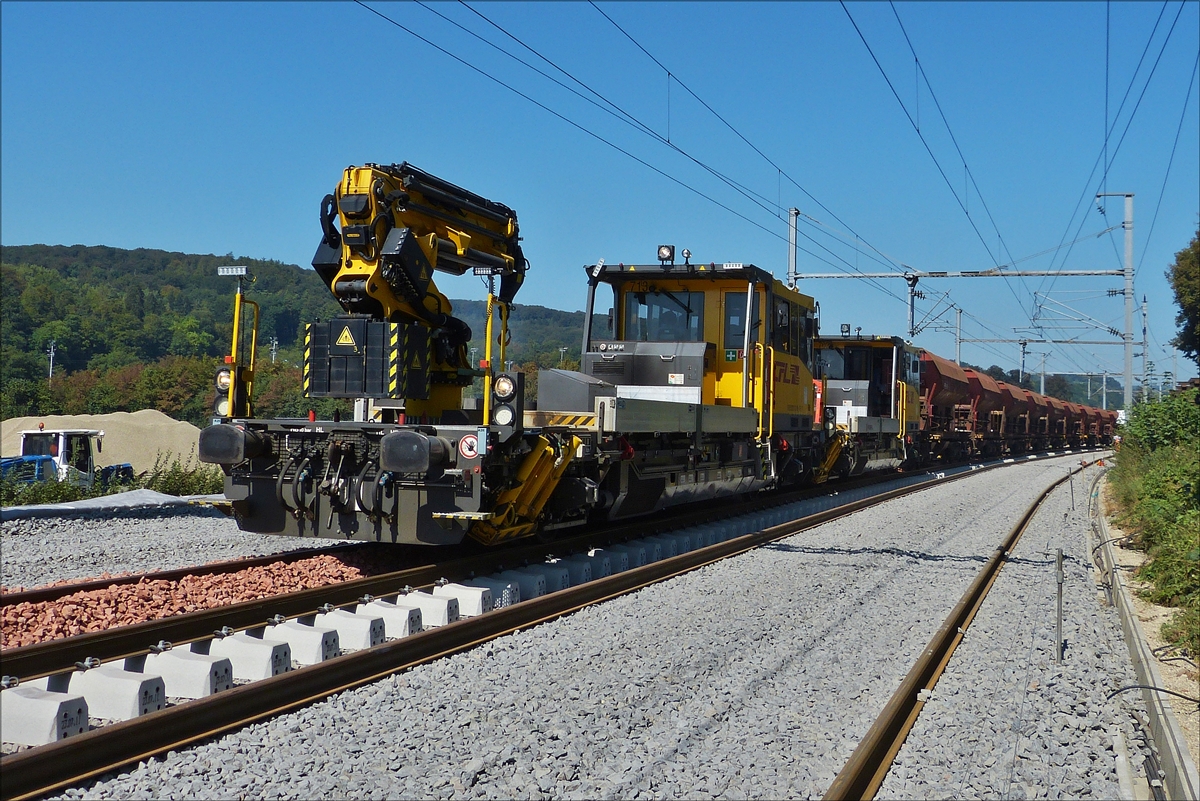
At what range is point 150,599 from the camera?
673 centimetres

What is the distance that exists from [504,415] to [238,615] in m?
2.38

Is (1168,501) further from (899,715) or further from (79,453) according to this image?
(79,453)

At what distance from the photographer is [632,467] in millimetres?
9680

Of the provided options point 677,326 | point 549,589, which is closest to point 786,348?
point 677,326

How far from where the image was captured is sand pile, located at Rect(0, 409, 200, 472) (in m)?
26.0

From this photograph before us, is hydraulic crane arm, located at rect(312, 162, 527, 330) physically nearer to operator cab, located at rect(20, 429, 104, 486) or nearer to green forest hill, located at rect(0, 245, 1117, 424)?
operator cab, located at rect(20, 429, 104, 486)

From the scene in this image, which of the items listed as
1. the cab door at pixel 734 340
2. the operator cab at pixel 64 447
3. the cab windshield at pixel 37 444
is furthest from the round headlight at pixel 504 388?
the cab windshield at pixel 37 444

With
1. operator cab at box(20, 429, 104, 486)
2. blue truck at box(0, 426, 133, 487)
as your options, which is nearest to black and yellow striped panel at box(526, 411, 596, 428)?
blue truck at box(0, 426, 133, 487)

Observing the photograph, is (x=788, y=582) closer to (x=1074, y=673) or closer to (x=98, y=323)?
(x=1074, y=673)

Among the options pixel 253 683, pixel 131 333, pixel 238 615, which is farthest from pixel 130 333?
pixel 253 683

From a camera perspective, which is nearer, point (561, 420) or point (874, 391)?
point (561, 420)

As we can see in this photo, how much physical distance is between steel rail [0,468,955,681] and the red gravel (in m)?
0.48

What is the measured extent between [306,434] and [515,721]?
12.4ft

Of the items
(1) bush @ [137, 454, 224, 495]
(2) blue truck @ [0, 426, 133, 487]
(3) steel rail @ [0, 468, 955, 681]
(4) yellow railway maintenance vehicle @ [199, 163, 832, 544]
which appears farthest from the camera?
(2) blue truck @ [0, 426, 133, 487]
